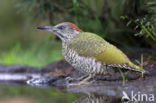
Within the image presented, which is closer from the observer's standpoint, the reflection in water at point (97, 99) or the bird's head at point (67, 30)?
the reflection in water at point (97, 99)

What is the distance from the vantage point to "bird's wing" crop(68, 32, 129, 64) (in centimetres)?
739

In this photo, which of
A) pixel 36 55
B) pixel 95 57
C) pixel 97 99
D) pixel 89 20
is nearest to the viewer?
pixel 97 99

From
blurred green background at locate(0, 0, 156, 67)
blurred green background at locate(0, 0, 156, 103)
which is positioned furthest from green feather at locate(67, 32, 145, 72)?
blurred green background at locate(0, 0, 156, 67)

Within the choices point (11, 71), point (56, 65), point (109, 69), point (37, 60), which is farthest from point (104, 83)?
point (37, 60)

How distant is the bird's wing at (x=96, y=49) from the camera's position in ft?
24.2

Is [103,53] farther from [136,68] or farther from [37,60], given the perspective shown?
[37,60]

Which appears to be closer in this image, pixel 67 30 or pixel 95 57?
pixel 95 57

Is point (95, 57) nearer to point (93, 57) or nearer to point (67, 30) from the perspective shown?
point (93, 57)

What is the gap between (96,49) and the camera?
295 inches

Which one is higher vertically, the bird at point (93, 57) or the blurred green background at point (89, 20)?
the blurred green background at point (89, 20)

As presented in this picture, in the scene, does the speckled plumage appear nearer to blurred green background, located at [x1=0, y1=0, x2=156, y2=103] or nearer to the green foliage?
blurred green background, located at [x1=0, y1=0, x2=156, y2=103]

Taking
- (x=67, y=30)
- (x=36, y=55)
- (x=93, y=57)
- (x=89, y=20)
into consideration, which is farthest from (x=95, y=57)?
(x=36, y=55)

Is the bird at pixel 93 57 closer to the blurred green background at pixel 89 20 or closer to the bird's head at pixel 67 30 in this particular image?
the bird's head at pixel 67 30

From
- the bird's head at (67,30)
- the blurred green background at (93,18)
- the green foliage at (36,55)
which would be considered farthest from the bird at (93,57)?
the green foliage at (36,55)
